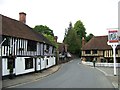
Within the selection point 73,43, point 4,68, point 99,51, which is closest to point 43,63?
point 4,68

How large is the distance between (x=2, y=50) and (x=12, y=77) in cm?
265

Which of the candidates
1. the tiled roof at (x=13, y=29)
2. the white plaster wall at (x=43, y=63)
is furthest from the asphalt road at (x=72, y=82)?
the white plaster wall at (x=43, y=63)

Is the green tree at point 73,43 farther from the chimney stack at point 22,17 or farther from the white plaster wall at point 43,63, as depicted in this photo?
the chimney stack at point 22,17

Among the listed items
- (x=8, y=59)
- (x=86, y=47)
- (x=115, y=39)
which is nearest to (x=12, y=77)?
(x=8, y=59)

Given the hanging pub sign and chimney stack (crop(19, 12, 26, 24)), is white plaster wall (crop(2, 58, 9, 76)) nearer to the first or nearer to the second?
the hanging pub sign

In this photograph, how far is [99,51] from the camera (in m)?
56.4

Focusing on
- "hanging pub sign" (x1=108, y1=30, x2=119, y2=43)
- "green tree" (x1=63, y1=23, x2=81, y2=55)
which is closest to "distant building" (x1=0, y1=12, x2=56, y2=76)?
"hanging pub sign" (x1=108, y1=30, x2=119, y2=43)

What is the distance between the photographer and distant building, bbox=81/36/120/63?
179 feet

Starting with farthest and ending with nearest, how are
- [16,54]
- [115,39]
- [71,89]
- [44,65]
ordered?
[44,65] → [115,39] → [16,54] → [71,89]

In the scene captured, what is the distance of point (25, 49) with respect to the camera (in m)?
26.7

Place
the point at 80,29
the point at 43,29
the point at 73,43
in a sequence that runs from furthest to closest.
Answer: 1. the point at 80,29
2. the point at 73,43
3. the point at 43,29

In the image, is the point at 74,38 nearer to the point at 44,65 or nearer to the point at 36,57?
the point at 44,65

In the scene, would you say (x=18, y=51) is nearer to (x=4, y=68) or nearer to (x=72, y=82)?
(x=4, y=68)

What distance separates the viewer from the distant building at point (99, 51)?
54625mm
